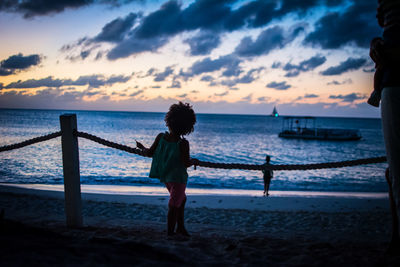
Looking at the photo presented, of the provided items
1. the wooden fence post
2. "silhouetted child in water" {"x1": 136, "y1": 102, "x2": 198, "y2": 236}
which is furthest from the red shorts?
the wooden fence post

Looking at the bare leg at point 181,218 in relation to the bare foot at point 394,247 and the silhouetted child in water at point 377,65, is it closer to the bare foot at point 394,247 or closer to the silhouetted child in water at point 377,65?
the bare foot at point 394,247

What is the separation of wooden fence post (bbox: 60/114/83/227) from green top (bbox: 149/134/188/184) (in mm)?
1048

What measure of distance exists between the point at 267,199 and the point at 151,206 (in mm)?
4733

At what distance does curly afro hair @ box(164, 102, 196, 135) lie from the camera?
2992mm

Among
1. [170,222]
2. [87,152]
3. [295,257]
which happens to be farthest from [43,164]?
[295,257]

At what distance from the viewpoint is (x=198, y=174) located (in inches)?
653

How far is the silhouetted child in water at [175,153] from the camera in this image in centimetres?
299

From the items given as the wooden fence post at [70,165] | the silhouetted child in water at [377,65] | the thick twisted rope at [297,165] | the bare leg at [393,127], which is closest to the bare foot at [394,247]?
the bare leg at [393,127]

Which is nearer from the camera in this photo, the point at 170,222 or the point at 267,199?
the point at 170,222

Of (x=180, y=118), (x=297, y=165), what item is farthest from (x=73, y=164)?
(x=297, y=165)

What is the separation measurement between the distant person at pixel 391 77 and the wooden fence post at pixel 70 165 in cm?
321

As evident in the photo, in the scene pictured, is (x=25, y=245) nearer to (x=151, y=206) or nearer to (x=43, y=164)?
(x=151, y=206)

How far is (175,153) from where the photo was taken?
9.79 feet

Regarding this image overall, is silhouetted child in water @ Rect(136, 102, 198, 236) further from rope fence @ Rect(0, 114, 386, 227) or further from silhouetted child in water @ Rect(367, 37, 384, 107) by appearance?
silhouetted child in water @ Rect(367, 37, 384, 107)
